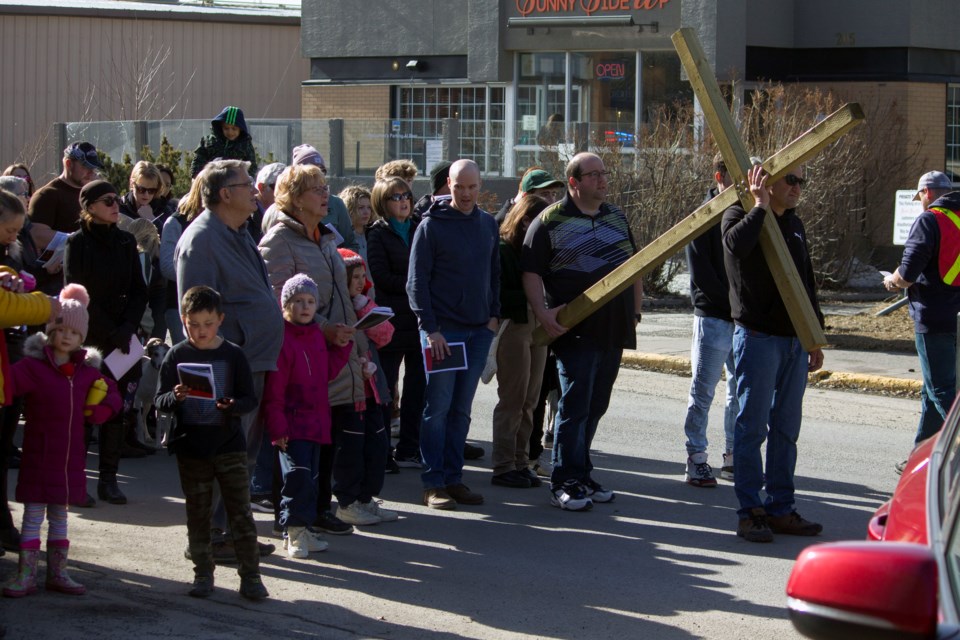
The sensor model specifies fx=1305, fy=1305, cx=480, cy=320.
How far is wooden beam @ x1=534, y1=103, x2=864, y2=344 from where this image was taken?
20.7 feet

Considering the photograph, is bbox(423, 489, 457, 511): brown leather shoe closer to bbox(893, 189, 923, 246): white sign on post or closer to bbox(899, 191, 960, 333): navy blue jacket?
bbox(899, 191, 960, 333): navy blue jacket

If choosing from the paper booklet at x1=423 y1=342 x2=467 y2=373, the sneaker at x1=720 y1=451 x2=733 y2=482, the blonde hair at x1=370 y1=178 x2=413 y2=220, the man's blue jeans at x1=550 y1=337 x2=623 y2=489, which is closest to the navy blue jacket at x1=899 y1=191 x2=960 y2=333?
the sneaker at x1=720 y1=451 x2=733 y2=482

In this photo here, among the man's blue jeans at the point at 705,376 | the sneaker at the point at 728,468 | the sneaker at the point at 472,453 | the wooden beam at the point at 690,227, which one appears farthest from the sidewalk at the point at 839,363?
the wooden beam at the point at 690,227

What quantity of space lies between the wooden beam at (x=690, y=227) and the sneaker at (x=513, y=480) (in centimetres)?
119

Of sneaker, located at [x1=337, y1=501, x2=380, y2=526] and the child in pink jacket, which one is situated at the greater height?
the child in pink jacket

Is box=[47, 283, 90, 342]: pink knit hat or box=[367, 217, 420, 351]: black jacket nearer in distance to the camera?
box=[47, 283, 90, 342]: pink knit hat

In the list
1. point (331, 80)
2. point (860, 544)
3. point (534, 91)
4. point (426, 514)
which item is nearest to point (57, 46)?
point (331, 80)

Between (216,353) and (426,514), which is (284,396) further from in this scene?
(426,514)

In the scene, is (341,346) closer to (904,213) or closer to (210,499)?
(210,499)

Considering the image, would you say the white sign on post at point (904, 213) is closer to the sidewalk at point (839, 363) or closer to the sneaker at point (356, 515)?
the sidewalk at point (839, 363)

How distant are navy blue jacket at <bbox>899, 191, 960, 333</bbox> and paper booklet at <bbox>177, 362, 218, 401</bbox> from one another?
16.4ft

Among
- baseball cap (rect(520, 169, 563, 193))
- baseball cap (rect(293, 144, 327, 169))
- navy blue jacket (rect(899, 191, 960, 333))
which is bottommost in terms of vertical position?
navy blue jacket (rect(899, 191, 960, 333))

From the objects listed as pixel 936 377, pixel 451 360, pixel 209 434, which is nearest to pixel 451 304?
pixel 451 360

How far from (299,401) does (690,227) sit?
228 cm
